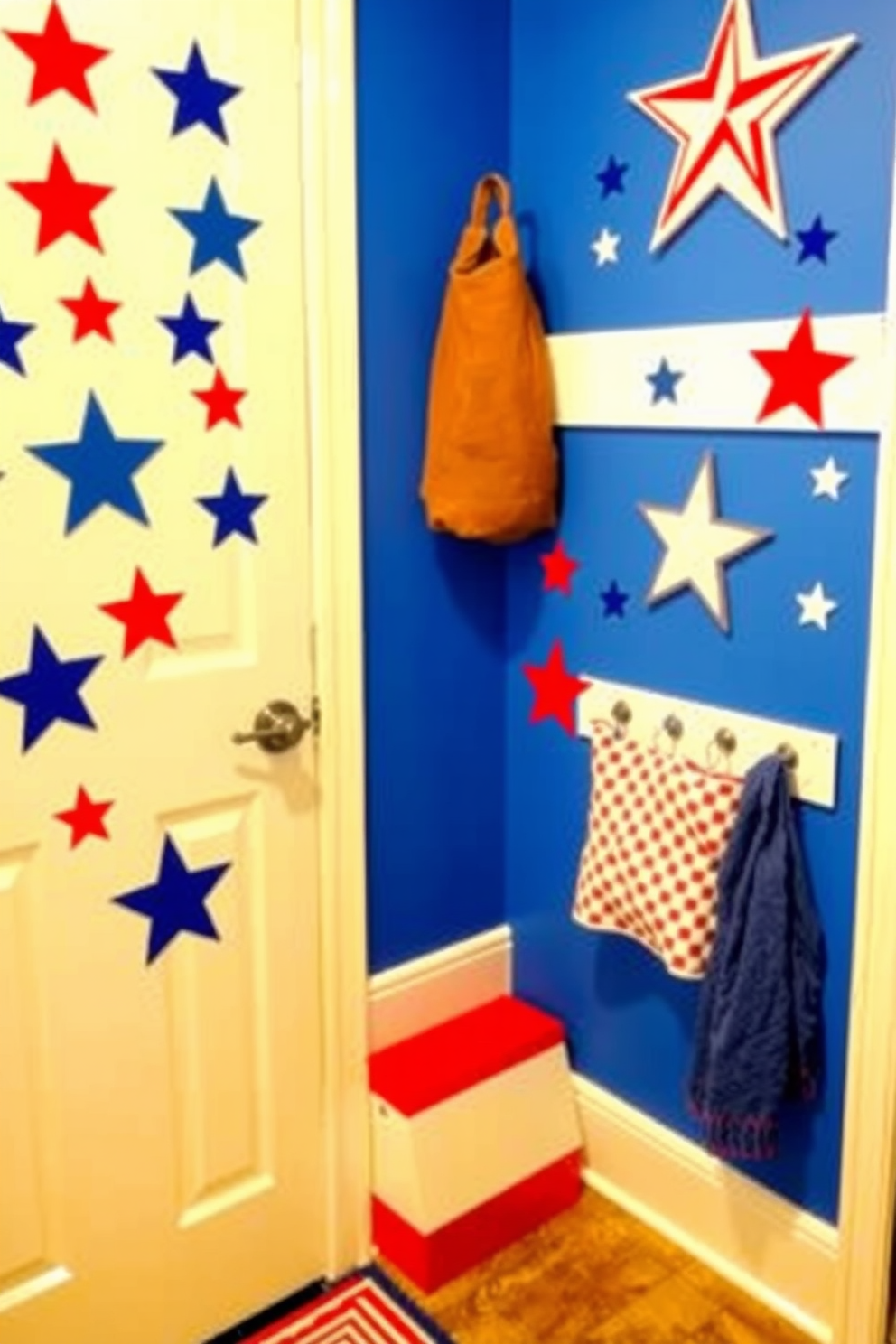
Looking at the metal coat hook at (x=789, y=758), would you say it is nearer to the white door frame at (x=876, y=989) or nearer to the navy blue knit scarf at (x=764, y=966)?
the navy blue knit scarf at (x=764, y=966)

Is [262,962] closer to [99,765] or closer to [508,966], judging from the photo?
[99,765]

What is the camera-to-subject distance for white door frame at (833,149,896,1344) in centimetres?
150

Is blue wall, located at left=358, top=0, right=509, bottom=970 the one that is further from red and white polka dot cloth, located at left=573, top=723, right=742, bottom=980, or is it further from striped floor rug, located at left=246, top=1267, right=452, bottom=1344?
striped floor rug, located at left=246, top=1267, right=452, bottom=1344

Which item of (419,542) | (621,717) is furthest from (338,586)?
(621,717)

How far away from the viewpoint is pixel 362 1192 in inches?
77.7

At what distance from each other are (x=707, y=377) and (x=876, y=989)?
870 mm

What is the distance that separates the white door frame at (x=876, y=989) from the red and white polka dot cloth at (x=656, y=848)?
0.22 m

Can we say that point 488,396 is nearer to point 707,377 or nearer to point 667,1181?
point 707,377

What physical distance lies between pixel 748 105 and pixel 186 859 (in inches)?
50.5

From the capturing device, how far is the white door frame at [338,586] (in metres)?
1.67

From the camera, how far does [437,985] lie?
82.2 inches

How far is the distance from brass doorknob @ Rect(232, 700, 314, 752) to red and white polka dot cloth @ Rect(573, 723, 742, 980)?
1.59 ft

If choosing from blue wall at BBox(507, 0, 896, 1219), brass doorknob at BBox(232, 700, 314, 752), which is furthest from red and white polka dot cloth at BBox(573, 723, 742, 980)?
brass doorknob at BBox(232, 700, 314, 752)

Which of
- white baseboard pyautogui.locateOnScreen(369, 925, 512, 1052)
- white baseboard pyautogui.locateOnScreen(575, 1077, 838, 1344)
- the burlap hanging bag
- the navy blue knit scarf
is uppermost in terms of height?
the burlap hanging bag
